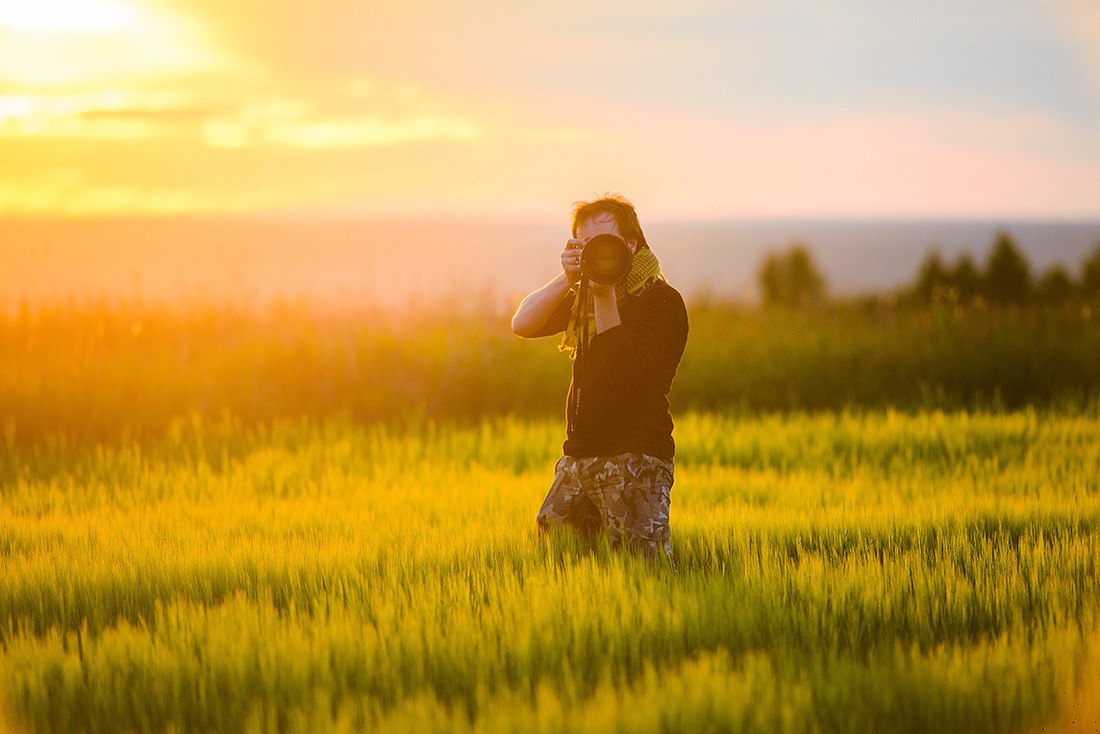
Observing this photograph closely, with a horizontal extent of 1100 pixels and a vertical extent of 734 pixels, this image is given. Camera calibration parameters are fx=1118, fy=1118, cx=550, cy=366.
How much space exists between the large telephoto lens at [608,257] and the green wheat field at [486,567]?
141 centimetres

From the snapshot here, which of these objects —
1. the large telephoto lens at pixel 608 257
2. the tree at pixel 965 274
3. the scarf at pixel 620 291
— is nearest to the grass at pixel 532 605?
the scarf at pixel 620 291

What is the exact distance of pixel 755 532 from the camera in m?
6.40

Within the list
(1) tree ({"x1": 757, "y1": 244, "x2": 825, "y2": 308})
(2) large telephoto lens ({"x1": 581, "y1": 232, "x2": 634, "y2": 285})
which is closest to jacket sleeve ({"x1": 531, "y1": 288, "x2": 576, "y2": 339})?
(2) large telephoto lens ({"x1": 581, "y1": 232, "x2": 634, "y2": 285})

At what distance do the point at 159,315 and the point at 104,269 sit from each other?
1448 mm

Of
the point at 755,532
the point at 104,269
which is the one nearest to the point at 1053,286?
the point at 104,269

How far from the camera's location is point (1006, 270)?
172ft

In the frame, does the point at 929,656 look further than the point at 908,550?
No

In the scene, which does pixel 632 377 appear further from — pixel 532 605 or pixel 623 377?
pixel 532 605

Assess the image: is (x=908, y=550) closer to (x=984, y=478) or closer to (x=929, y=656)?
(x=929, y=656)

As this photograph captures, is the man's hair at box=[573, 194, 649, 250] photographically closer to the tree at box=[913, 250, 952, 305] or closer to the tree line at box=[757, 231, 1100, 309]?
the tree line at box=[757, 231, 1100, 309]

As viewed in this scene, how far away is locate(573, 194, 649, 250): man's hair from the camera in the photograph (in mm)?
5785

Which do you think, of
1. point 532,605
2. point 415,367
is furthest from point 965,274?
point 532,605

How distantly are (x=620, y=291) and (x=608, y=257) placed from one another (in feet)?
1.33

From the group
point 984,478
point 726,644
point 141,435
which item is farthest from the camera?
point 141,435
